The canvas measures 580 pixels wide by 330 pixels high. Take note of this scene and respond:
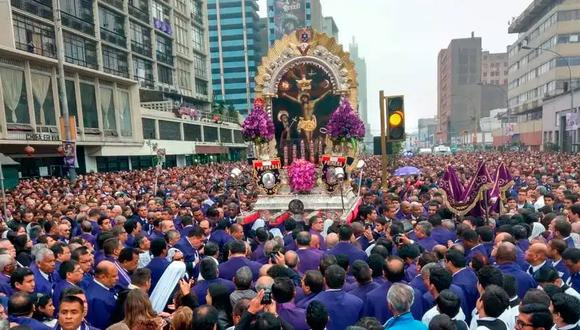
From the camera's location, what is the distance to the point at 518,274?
15.6 ft

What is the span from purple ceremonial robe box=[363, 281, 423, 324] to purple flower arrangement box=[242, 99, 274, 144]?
9.90 meters

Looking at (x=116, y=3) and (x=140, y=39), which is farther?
(x=140, y=39)

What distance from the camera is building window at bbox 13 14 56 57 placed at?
79.6 feet

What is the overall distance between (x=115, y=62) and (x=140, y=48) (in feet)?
16.5

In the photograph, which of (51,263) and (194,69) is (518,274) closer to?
(51,263)

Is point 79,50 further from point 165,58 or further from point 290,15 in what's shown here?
point 290,15

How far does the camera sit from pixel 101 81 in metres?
29.8

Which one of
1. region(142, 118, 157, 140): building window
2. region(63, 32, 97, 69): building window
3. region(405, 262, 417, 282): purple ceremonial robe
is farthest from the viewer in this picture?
region(142, 118, 157, 140): building window

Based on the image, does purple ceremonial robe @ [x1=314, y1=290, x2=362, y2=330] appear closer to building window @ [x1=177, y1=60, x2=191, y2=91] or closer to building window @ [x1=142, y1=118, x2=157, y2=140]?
building window @ [x1=142, y1=118, x2=157, y2=140]

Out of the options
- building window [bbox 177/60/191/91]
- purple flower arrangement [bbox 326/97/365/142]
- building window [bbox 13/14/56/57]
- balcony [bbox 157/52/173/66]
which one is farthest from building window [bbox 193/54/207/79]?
purple flower arrangement [bbox 326/97/365/142]

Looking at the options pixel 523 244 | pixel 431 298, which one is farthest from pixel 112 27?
pixel 431 298

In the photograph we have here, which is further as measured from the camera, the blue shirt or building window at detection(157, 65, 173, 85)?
building window at detection(157, 65, 173, 85)

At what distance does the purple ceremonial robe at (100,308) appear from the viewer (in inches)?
176

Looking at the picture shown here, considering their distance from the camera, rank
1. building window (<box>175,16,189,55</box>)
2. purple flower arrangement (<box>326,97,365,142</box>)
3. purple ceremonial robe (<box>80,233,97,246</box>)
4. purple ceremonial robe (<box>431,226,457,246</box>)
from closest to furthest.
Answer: purple ceremonial robe (<box>431,226,457,246</box>)
purple ceremonial robe (<box>80,233,97,246</box>)
purple flower arrangement (<box>326,97,365,142</box>)
building window (<box>175,16,189,55</box>)
